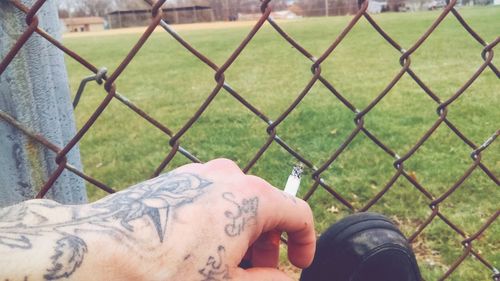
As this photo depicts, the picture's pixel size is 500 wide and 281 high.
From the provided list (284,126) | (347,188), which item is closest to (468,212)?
(347,188)

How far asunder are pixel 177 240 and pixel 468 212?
2527 mm

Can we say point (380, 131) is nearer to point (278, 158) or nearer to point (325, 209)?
point (278, 158)

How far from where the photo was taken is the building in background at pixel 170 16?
57.0m

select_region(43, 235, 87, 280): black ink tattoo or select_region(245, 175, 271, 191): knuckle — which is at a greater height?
select_region(245, 175, 271, 191): knuckle

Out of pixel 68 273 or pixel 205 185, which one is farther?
pixel 205 185

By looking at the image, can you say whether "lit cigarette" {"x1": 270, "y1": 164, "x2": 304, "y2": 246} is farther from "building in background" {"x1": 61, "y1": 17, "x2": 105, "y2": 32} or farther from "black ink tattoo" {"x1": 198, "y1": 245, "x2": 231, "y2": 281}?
"building in background" {"x1": 61, "y1": 17, "x2": 105, "y2": 32}

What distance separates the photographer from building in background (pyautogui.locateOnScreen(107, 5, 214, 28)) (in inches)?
2243

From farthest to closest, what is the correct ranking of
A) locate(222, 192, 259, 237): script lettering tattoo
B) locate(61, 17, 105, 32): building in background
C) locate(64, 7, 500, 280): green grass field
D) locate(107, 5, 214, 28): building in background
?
locate(61, 17, 105, 32): building in background, locate(107, 5, 214, 28): building in background, locate(64, 7, 500, 280): green grass field, locate(222, 192, 259, 237): script lettering tattoo

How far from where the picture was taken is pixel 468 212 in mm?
2967

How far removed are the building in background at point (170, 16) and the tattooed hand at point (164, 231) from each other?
54.8m

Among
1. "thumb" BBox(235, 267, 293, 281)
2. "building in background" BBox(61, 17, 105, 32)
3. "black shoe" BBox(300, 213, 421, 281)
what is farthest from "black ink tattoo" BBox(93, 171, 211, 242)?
"building in background" BBox(61, 17, 105, 32)

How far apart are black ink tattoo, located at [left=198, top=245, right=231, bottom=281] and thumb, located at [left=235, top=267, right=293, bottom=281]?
1.0 inches

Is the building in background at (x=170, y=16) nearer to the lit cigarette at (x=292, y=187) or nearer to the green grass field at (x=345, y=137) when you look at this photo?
the green grass field at (x=345, y=137)

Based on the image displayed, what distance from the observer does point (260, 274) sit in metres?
0.85
